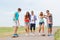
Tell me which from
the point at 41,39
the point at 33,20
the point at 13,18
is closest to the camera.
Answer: the point at 41,39

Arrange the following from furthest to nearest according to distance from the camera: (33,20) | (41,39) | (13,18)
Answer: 1. (33,20)
2. (13,18)
3. (41,39)

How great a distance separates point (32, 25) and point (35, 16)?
662mm

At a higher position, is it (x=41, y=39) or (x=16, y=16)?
(x=16, y=16)

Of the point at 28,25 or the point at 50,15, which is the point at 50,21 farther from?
the point at 28,25

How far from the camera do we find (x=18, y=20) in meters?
16.4

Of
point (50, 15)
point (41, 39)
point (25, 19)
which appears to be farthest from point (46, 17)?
point (41, 39)

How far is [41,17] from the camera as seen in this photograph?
1731 cm

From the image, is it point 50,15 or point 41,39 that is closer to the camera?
point 41,39

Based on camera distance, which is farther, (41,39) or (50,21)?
(50,21)

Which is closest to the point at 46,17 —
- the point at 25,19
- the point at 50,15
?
the point at 50,15

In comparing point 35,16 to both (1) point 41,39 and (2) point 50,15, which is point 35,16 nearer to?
(2) point 50,15

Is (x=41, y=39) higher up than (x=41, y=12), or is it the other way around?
(x=41, y=12)

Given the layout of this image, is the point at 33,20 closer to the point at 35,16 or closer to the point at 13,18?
the point at 35,16

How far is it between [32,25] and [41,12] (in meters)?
1.26
